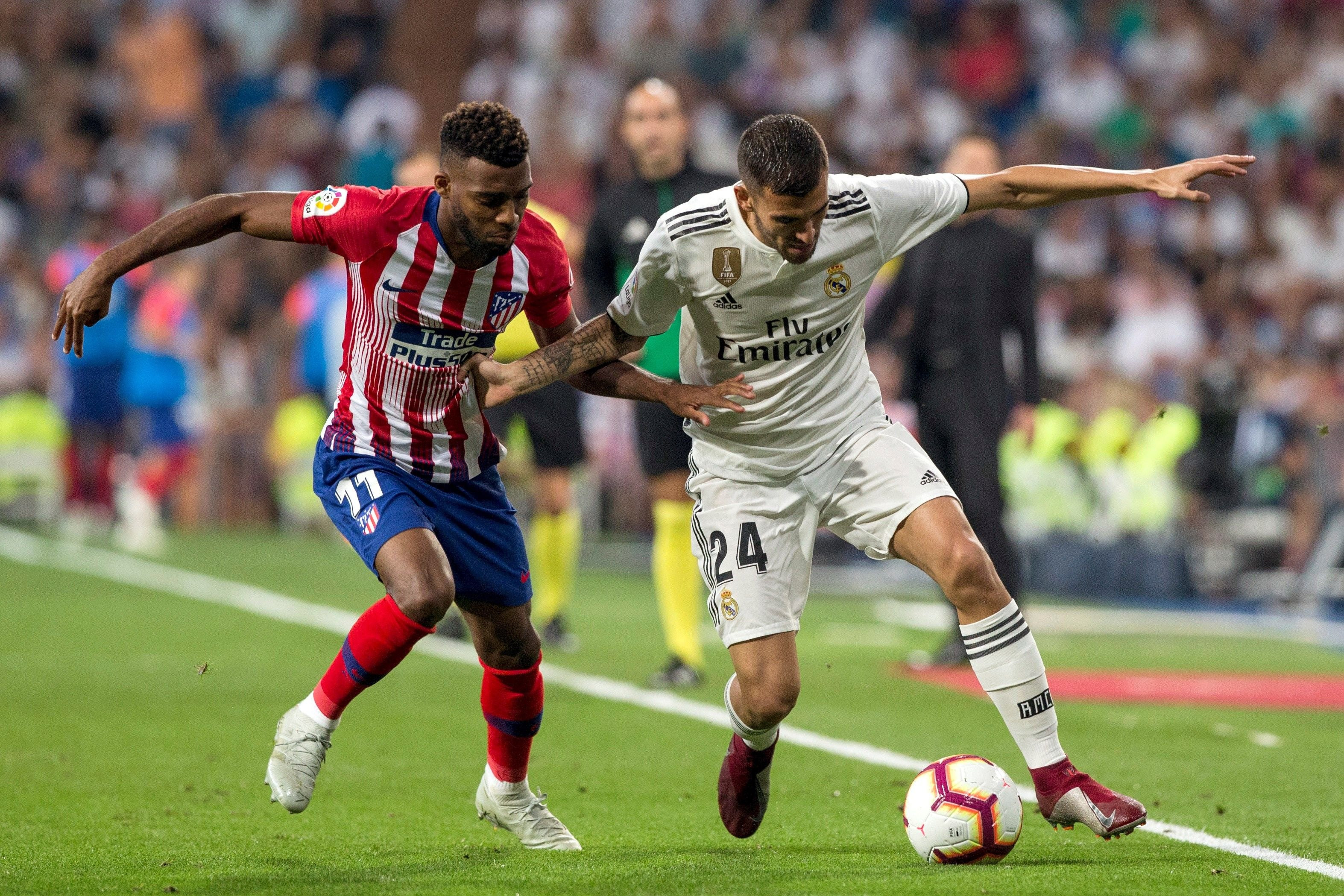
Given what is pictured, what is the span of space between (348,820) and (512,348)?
441 cm

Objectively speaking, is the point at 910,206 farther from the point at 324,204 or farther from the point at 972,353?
the point at 972,353

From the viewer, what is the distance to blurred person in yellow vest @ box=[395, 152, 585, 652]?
956cm

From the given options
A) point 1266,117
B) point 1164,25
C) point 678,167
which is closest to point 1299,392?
point 1266,117

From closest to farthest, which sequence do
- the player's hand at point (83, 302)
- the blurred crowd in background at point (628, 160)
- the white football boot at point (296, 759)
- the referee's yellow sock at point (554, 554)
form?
the player's hand at point (83, 302)
the white football boot at point (296, 759)
the referee's yellow sock at point (554, 554)
the blurred crowd in background at point (628, 160)

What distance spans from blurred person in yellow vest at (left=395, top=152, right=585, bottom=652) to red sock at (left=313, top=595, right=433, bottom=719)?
458cm

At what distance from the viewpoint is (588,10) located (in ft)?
72.0

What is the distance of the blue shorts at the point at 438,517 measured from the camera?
498cm

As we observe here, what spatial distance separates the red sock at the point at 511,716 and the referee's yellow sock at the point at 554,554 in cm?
454

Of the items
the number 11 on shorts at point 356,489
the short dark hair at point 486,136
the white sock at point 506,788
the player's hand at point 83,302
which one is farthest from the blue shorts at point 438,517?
the short dark hair at point 486,136

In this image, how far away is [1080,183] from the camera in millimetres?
5008

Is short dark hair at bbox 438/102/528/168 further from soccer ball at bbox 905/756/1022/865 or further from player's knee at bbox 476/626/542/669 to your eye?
soccer ball at bbox 905/756/1022/865

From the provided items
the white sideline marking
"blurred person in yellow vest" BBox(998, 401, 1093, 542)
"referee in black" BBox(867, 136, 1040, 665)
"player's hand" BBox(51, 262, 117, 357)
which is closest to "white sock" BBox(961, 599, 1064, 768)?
the white sideline marking

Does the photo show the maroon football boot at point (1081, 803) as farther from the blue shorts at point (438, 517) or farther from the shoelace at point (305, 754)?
the shoelace at point (305, 754)

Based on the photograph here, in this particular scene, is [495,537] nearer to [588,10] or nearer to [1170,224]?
[1170,224]
